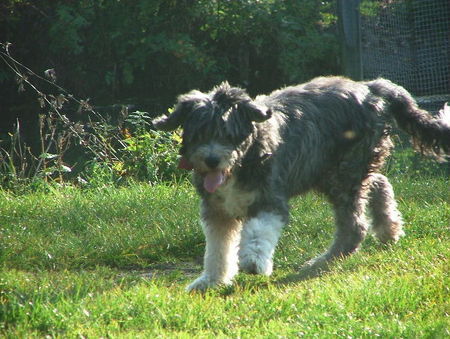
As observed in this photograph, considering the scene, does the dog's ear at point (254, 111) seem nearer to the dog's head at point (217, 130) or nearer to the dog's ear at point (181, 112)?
the dog's head at point (217, 130)

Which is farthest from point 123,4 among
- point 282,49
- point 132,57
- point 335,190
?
point 335,190

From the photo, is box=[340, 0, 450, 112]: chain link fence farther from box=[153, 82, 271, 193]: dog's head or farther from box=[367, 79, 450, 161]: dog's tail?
box=[153, 82, 271, 193]: dog's head

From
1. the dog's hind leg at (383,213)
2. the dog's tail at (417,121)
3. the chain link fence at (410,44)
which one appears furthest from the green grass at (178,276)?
the chain link fence at (410,44)

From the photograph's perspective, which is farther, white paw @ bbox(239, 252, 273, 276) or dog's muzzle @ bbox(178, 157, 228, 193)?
dog's muzzle @ bbox(178, 157, 228, 193)

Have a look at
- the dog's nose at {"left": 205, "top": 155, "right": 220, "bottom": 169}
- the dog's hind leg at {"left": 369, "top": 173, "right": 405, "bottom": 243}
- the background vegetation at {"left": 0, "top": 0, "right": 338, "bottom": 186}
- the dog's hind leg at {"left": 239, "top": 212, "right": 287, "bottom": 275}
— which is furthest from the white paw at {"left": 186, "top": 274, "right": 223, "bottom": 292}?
the background vegetation at {"left": 0, "top": 0, "right": 338, "bottom": 186}

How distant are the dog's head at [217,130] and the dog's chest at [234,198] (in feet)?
0.34

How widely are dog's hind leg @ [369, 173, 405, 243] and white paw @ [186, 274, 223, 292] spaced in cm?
177

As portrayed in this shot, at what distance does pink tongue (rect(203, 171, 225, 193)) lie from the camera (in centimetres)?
582

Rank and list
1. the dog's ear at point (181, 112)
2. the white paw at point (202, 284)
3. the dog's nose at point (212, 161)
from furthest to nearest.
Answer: the dog's ear at point (181, 112), the white paw at point (202, 284), the dog's nose at point (212, 161)

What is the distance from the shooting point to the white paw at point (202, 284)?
584 centimetres

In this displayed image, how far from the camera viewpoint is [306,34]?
14.0 meters

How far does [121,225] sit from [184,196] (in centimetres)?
106

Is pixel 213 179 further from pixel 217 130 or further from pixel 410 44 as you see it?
pixel 410 44

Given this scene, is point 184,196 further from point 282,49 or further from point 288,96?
point 282,49
